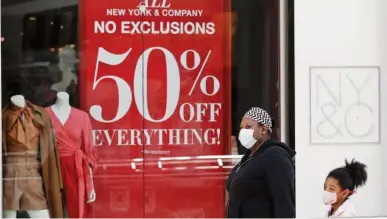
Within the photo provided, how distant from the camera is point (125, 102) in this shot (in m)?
5.38

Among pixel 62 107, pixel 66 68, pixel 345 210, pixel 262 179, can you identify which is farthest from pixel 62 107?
pixel 345 210

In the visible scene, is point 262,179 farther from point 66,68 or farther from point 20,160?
point 20,160

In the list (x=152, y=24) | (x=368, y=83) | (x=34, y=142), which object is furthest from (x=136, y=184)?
(x=368, y=83)

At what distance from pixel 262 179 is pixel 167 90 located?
106 cm

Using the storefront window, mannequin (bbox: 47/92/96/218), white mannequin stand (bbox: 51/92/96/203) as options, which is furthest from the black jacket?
white mannequin stand (bbox: 51/92/96/203)

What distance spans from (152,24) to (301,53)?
1145mm

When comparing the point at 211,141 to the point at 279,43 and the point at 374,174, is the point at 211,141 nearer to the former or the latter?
the point at 279,43

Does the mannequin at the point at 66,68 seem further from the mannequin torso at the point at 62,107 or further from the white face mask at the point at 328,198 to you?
the white face mask at the point at 328,198

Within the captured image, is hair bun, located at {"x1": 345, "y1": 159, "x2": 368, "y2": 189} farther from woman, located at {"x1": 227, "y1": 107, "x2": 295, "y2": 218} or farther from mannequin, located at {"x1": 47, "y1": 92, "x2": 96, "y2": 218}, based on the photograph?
mannequin, located at {"x1": 47, "y1": 92, "x2": 96, "y2": 218}

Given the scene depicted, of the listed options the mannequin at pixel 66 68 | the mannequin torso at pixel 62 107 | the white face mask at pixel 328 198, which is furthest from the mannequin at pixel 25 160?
the white face mask at pixel 328 198

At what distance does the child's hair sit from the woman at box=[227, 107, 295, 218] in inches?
17.3

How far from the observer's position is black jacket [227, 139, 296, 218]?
4875 millimetres

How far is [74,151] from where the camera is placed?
5336 millimetres

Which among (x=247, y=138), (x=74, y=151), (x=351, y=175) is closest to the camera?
(x=247, y=138)
